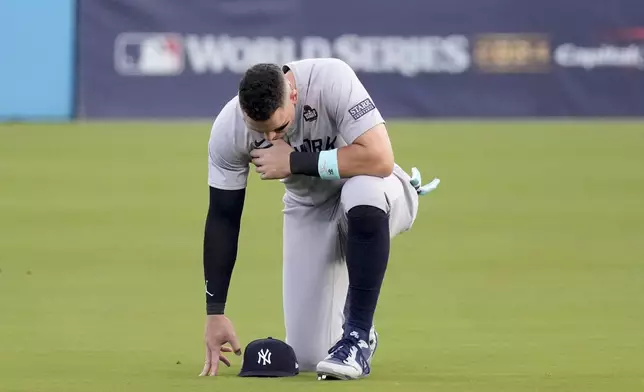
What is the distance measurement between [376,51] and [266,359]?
47.5 feet

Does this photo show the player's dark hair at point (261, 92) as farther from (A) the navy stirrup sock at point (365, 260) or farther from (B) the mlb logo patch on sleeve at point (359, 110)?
(A) the navy stirrup sock at point (365, 260)

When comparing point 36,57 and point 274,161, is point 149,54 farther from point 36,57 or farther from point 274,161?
point 274,161

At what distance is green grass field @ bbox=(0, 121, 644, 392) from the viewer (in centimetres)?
578

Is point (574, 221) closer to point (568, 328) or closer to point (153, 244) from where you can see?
point (153, 244)

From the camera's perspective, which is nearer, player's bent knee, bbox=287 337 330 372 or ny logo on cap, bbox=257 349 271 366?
ny logo on cap, bbox=257 349 271 366

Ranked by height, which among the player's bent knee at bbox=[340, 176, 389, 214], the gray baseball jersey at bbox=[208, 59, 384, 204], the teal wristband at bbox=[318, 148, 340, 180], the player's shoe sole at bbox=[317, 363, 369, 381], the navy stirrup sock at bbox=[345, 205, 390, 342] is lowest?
the player's shoe sole at bbox=[317, 363, 369, 381]

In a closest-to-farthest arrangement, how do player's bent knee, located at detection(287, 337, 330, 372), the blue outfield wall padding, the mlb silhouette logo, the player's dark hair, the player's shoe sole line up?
1. the player's dark hair
2. the player's shoe sole
3. player's bent knee, located at detection(287, 337, 330, 372)
4. the blue outfield wall padding
5. the mlb silhouette logo

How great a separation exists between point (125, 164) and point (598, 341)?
9424mm

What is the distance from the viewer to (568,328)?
271 inches

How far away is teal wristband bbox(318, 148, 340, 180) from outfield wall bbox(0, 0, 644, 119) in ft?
45.9

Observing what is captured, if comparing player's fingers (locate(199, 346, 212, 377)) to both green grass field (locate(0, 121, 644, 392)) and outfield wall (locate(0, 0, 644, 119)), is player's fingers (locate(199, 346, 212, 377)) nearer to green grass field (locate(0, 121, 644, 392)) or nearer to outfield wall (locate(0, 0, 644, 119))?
green grass field (locate(0, 121, 644, 392))

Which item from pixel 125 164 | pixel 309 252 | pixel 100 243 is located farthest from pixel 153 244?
pixel 125 164

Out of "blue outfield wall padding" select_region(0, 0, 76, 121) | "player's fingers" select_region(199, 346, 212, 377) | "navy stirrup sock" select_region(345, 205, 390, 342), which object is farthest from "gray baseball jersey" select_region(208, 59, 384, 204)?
"blue outfield wall padding" select_region(0, 0, 76, 121)

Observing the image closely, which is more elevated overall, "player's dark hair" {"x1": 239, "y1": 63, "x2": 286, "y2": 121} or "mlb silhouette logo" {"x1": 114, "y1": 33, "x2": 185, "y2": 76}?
"mlb silhouette logo" {"x1": 114, "y1": 33, "x2": 185, "y2": 76}
